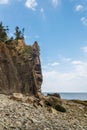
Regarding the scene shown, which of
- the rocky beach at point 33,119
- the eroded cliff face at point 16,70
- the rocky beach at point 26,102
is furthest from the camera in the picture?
the eroded cliff face at point 16,70

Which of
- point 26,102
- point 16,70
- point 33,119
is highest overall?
point 16,70

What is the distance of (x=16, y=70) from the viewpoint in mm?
67500

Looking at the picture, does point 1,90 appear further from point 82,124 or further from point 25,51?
point 82,124

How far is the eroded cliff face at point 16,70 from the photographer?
62.7 m

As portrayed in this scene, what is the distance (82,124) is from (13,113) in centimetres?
873

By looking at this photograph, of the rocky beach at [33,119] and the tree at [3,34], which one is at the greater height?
the tree at [3,34]

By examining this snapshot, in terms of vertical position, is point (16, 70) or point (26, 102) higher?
point (16, 70)

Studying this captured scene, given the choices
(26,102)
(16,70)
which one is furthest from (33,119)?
(16,70)

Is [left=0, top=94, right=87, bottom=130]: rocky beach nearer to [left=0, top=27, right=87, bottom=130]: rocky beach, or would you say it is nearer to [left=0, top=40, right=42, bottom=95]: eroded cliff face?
[left=0, top=27, right=87, bottom=130]: rocky beach

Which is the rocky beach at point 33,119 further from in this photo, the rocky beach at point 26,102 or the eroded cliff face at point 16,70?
the eroded cliff face at point 16,70

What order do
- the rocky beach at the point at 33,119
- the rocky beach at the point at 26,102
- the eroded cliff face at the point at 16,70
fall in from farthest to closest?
the eroded cliff face at the point at 16,70
the rocky beach at the point at 26,102
the rocky beach at the point at 33,119

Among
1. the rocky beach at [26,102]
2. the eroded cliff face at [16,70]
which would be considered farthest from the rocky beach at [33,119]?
the eroded cliff face at [16,70]

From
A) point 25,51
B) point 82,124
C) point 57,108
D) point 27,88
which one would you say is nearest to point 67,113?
point 57,108

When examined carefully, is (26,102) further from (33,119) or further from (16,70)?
(16,70)
